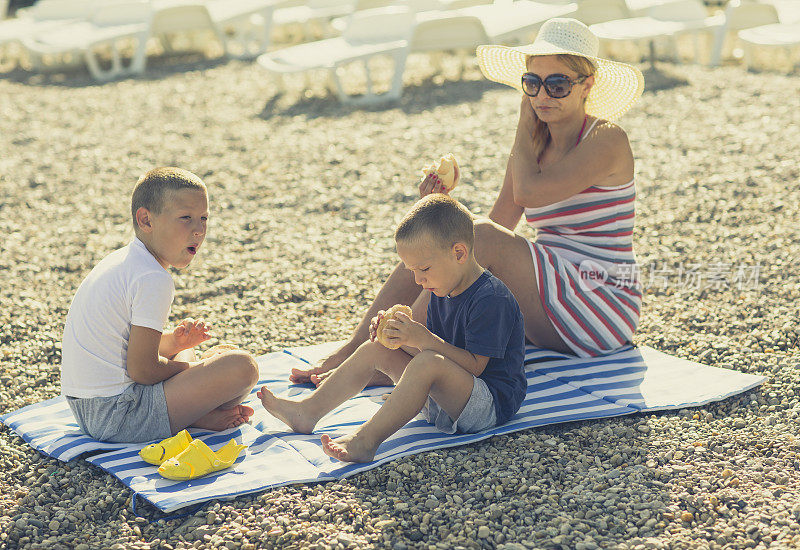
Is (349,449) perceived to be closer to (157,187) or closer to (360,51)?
(157,187)

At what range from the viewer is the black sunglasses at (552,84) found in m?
4.02

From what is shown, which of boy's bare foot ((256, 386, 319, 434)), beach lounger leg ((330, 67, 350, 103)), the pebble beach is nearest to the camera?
the pebble beach

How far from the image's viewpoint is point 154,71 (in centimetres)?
1143

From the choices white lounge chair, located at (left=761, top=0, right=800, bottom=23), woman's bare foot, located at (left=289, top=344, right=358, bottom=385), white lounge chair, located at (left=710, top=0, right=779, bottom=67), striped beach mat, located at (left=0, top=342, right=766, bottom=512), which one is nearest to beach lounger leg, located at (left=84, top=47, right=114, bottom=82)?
white lounge chair, located at (left=710, top=0, right=779, bottom=67)

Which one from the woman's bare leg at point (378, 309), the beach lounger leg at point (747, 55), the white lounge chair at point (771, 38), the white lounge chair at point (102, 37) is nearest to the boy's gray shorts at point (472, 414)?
the woman's bare leg at point (378, 309)

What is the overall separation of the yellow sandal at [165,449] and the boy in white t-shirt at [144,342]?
14 cm

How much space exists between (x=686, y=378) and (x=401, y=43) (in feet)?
20.6

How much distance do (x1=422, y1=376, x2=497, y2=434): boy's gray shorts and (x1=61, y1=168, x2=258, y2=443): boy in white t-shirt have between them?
27.7 inches

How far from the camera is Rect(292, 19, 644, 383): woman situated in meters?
4.03

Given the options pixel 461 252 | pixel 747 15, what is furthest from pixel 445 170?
pixel 747 15

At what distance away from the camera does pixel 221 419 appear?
3666 mm

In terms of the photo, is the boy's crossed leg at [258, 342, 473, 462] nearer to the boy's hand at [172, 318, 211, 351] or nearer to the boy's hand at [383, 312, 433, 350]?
the boy's hand at [383, 312, 433, 350]

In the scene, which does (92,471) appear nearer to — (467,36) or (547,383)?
(547,383)

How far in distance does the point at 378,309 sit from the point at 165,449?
1.13 meters
